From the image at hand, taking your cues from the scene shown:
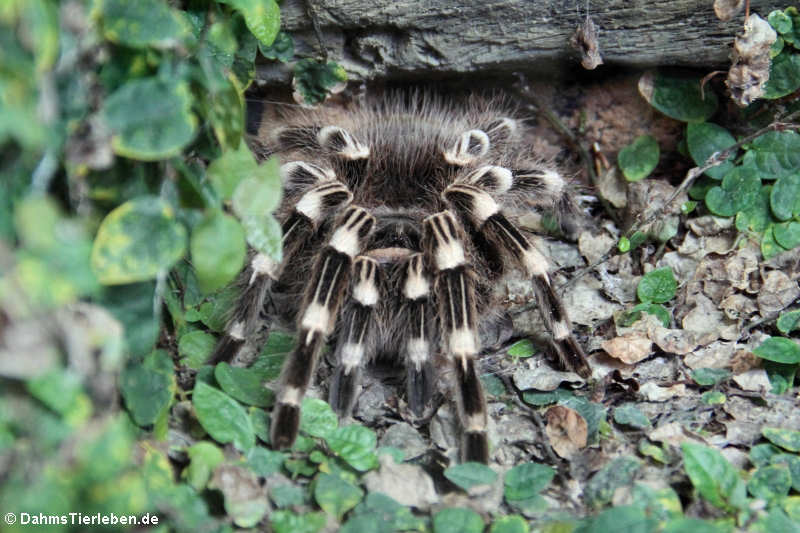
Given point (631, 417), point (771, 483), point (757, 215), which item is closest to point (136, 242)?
point (631, 417)

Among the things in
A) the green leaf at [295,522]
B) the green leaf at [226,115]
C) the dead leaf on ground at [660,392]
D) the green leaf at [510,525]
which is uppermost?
the green leaf at [226,115]

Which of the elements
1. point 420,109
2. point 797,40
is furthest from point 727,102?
point 420,109

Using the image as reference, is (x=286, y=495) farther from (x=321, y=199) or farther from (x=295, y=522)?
(x=321, y=199)

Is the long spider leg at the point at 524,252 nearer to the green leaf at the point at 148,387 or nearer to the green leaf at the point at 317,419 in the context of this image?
the green leaf at the point at 317,419

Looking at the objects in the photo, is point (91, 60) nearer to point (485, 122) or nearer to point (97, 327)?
point (97, 327)

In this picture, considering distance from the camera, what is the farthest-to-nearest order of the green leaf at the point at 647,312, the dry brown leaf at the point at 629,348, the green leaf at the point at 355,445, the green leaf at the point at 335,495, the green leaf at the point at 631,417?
the green leaf at the point at 647,312, the dry brown leaf at the point at 629,348, the green leaf at the point at 631,417, the green leaf at the point at 355,445, the green leaf at the point at 335,495

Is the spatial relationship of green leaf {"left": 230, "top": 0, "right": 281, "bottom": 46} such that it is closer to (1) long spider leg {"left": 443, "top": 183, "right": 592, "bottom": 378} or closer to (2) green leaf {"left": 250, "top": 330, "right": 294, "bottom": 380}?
(1) long spider leg {"left": 443, "top": 183, "right": 592, "bottom": 378}

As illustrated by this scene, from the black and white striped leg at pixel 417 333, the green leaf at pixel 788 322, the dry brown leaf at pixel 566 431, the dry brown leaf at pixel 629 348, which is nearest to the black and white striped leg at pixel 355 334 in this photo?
the black and white striped leg at pixel 417 333
